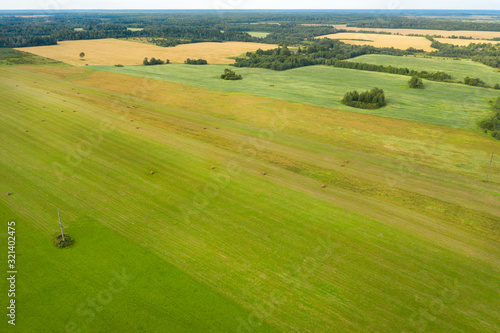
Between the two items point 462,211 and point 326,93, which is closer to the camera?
point 462,211

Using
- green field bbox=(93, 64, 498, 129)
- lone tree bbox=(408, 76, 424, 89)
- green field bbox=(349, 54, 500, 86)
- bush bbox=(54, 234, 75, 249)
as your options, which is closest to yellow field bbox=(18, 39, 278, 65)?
green field bbox=(93, 64, 498, 129)

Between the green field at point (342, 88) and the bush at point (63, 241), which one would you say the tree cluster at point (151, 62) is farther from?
the bush at point (63, 241)

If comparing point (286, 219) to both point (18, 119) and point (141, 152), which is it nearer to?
point (141, 152)

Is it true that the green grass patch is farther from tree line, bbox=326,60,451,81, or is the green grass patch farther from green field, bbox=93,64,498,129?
tree line, bbox=326,60,451,81

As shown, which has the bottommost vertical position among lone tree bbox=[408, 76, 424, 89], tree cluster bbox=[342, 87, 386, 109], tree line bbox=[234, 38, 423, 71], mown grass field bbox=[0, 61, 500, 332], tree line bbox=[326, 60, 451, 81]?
mown grass field bbox=[0, 61, 500, 332]

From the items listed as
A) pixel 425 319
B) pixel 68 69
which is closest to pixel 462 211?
pixel 425 319

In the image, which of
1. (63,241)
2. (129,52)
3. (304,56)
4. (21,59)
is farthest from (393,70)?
(21,59)

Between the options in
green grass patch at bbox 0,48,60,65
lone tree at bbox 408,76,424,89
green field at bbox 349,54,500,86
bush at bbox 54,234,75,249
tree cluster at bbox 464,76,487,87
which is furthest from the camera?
green grass patch at bbox 0,48,60,65
